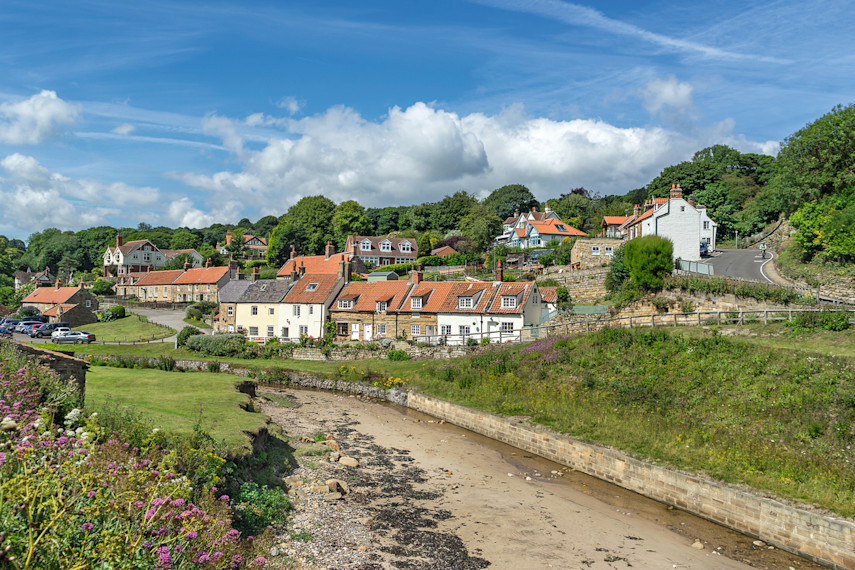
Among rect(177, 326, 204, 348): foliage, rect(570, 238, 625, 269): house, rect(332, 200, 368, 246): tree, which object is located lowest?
rect(177, 326, 204, 348): foliage

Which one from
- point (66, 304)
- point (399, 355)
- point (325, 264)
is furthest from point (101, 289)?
point (399, 355)

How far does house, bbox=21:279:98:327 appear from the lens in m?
64.0

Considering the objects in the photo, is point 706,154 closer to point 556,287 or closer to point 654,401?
point 556,287

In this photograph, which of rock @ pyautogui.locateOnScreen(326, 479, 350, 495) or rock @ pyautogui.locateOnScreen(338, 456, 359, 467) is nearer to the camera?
rock @ pyautogui.locateOnScreen(326, 479, 350, 495)

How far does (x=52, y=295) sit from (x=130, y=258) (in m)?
31.4

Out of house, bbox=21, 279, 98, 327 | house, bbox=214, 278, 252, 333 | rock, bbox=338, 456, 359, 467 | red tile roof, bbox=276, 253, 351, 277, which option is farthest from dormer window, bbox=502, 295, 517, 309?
house, bbox=21, 279, 98, 327

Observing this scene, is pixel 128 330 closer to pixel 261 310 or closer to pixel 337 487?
pixel 261 310

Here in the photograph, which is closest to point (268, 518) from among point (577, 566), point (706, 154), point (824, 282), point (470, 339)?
point (577, 566)

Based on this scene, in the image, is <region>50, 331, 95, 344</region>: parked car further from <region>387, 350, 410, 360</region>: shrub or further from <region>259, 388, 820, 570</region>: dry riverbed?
<region>259, 388, 820, 570</region>: dry riverbed

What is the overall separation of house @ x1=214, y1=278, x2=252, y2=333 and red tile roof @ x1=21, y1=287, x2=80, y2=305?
83.9 ft

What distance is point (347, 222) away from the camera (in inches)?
3947

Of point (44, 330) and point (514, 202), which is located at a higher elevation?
point (514, 202)

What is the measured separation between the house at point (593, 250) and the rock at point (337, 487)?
4280cm

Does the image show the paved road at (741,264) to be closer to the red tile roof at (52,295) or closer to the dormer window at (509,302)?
the dormer window at (509,302)
